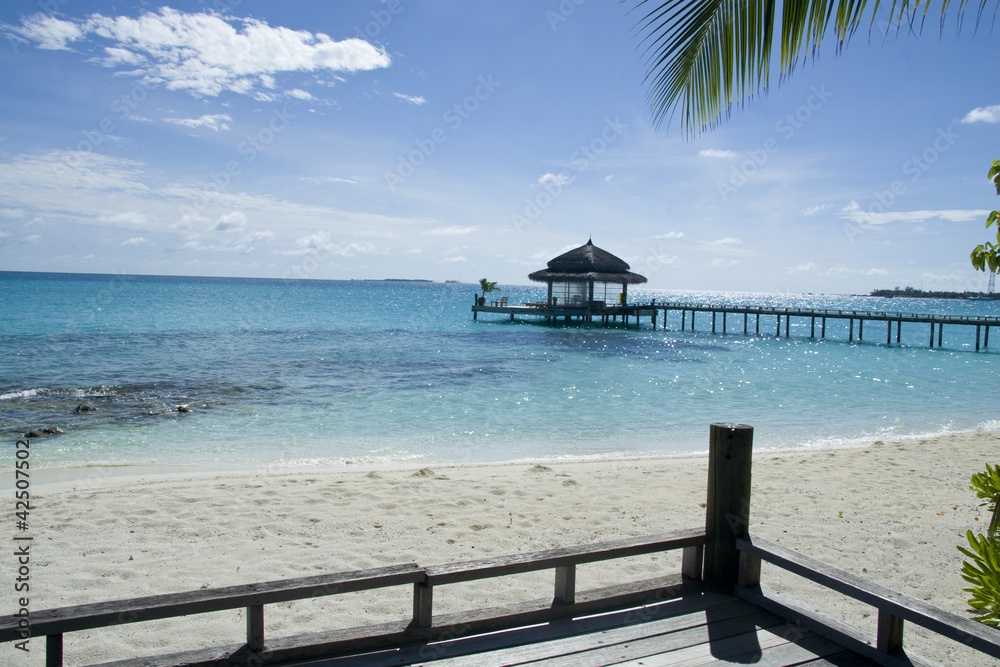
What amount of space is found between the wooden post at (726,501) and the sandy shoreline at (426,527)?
4.70ft

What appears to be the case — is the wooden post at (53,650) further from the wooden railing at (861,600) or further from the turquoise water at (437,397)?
the turquoise water at (437,397)

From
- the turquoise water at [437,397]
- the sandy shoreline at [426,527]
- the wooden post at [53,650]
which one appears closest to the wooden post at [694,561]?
the sandy shoreline at [426,527]

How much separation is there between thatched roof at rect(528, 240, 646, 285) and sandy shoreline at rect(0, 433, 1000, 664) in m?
28.4

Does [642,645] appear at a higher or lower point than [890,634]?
lower

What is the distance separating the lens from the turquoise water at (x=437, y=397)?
11195 mm

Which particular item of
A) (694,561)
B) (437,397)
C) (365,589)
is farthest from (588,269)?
(365,589)

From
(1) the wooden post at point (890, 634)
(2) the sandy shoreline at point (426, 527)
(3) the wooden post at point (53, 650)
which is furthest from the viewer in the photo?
(2) the sandy shoreline at point (426, 527)

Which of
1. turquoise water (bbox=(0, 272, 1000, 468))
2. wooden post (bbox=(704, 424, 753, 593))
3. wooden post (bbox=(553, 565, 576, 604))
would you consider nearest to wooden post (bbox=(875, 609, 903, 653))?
wooden post (bbox=(704, 424, 753, 593))

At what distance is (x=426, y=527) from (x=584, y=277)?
104 ft

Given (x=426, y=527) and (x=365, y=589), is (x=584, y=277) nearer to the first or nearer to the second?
(x=426, y=527)

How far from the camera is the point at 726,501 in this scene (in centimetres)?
341

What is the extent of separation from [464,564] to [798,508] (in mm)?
5368

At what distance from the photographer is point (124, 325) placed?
3772 centimetres

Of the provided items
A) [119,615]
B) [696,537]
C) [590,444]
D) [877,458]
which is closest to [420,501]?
[696,537]
